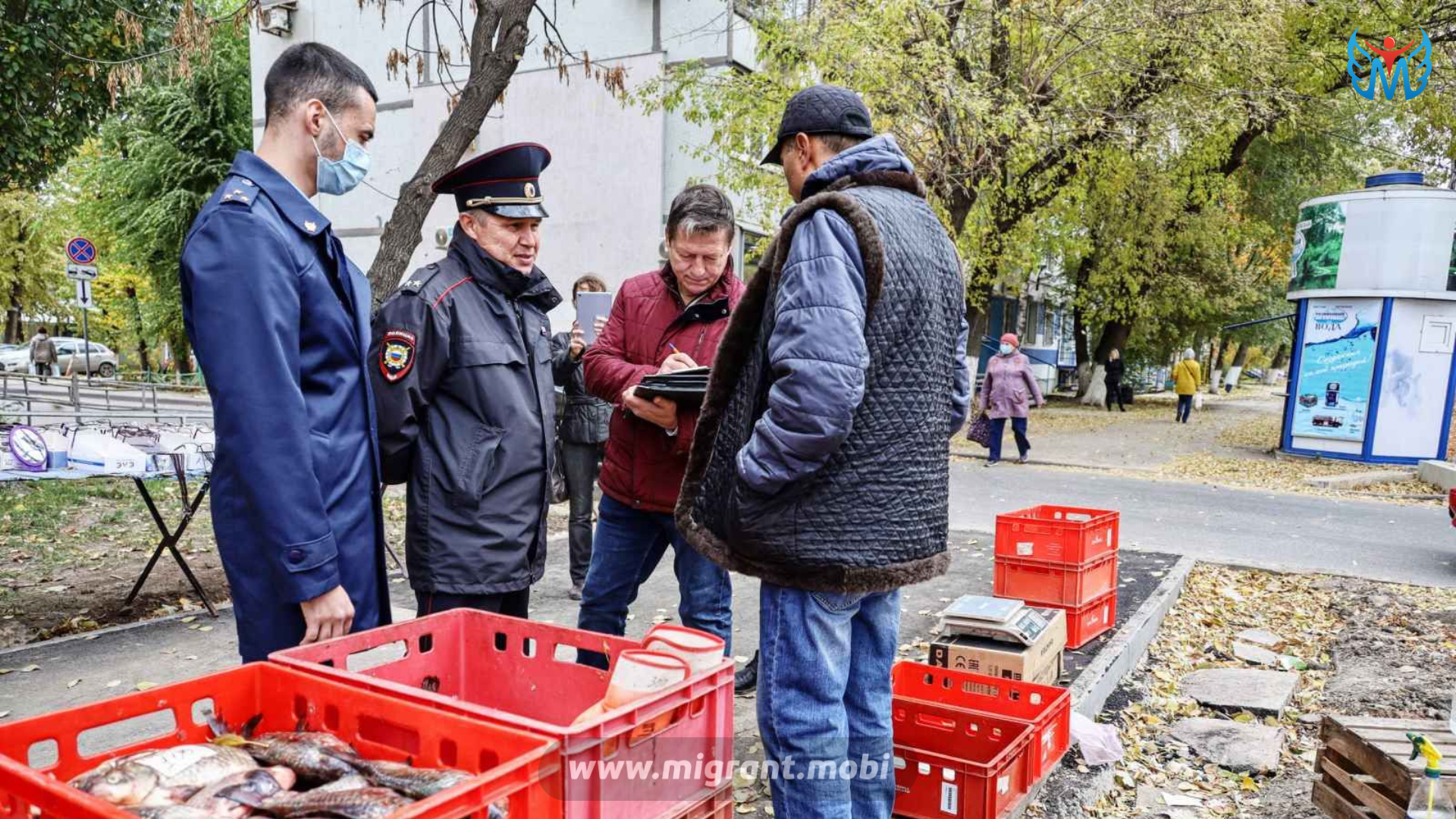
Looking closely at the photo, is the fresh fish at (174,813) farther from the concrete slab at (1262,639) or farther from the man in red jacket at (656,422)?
the concrete slab at (1262,639)

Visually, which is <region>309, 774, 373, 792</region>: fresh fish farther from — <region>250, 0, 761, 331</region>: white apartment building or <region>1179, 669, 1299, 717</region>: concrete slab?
<region>250, 0, 761, 331</region>: white apartment building

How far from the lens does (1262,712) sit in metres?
4.77

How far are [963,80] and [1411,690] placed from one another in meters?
11.0

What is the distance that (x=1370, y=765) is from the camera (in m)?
3.19

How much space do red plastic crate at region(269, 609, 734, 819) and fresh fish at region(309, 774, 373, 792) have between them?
156 millimetres

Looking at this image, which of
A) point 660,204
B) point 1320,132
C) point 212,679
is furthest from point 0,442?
point 1320,132

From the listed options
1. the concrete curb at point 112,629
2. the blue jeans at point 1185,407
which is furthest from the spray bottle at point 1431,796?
the blue jeans at point 1185,407

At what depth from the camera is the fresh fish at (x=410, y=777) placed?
1.43 metres

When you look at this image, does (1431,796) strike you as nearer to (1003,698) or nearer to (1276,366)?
(1003,698)

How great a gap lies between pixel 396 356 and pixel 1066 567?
3.74 metres

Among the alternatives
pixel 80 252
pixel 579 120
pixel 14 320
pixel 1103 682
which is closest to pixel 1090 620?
pixel 1103 682

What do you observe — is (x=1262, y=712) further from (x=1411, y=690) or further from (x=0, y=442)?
(x=0, y=442)

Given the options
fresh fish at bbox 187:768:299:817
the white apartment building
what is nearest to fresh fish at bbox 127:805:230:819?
fresh fish at bbox 187:768:299:817

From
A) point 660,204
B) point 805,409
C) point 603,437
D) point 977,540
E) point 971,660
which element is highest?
point 660,204
